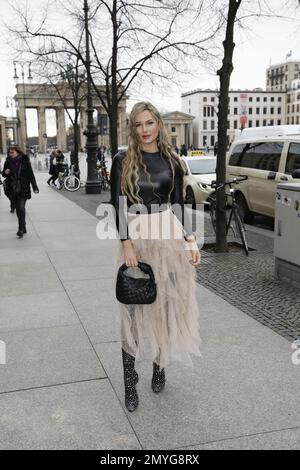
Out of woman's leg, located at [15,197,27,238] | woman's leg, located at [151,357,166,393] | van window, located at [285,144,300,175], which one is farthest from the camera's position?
van window, located at [285,144,300,175]

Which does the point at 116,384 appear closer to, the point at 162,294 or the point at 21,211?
the point at 162,294

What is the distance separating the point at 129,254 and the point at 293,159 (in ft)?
25.8

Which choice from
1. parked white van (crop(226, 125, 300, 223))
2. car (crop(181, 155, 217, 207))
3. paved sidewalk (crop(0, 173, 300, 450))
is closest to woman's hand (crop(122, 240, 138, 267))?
paved sidewalk (crop(0, 173, 300, 450))

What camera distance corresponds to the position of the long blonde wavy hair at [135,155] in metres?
3.13

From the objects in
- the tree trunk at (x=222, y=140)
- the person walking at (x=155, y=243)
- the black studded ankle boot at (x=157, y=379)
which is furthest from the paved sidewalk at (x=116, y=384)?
the tree trunk at (x=222, y=140)

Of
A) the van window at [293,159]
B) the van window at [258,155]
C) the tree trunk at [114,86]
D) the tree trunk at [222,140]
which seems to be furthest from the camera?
A: the tree trunk at [114,86]

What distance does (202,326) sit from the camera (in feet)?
16.0

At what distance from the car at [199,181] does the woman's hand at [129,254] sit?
10.5 meters

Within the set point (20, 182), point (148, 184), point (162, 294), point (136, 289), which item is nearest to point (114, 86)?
point (20, 182)

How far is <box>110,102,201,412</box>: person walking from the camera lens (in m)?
3.17

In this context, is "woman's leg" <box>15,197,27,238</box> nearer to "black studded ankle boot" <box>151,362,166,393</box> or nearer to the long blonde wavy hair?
"black studded ankle boot" <box>151,362,166,393</box>

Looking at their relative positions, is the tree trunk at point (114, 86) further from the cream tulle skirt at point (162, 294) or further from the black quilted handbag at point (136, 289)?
the black quilted handbag at point (136, 289)

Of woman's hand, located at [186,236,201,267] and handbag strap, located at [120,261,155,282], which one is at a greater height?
woman's hand, located at [186,236,201,267]
